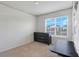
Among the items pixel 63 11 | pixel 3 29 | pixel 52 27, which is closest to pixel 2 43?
pixel 3 29

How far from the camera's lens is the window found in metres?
5.21

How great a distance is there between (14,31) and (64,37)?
119 inches

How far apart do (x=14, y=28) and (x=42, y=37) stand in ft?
6.94

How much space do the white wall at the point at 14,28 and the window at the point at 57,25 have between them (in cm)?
129

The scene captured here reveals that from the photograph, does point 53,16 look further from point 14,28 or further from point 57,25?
point 14,28

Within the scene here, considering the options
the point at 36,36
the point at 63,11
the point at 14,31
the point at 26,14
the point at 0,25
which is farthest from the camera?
the point at 36,36

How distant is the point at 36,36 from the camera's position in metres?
6.20

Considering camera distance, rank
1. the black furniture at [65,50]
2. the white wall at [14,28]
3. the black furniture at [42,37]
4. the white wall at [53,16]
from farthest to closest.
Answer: the black furniture at [42,37] → the white wall at [53,16] → the white wall at [14,28] → the black furniture at [65,50]

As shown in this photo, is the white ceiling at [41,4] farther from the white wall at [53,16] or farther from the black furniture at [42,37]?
the black furniture at [42,37]

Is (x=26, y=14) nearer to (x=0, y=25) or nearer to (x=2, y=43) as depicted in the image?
(x=0, y=25)

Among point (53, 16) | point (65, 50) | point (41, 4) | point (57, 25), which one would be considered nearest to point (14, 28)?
point (41, 4)

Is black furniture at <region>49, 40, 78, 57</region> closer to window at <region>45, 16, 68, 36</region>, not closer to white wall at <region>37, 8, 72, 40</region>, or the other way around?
white wall at <region>37, 8, 72, 40</region>

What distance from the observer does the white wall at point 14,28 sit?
3920 mm

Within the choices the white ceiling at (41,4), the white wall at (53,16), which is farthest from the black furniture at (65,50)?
the white wall at (53,16)
